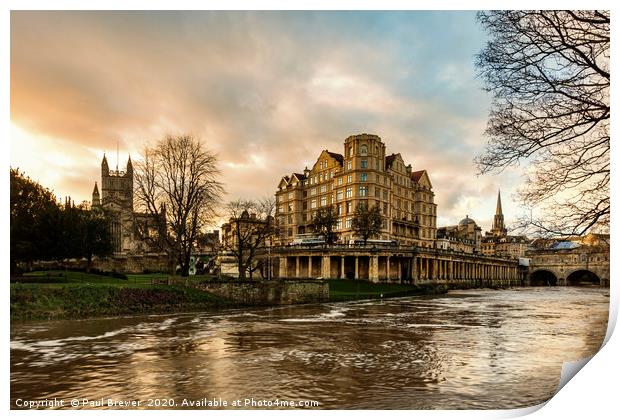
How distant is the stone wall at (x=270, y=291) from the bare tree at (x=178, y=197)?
3.33 metres

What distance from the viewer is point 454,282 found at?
63.4m

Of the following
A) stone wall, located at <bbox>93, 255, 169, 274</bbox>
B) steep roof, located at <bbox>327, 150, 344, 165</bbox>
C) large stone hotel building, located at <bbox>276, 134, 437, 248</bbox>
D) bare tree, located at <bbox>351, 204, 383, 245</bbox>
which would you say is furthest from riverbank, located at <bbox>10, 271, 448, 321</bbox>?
steep roof, located at <bbox>327, 150, 344, 165</bbox>

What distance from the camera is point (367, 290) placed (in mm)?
41938

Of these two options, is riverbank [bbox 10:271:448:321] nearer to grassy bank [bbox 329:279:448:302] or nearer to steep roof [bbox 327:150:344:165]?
grassy bank [bbox 329:279:448:302]

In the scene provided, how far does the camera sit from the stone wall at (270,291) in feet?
88.3

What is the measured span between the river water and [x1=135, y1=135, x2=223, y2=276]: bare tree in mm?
10460

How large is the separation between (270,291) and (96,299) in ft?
35.9

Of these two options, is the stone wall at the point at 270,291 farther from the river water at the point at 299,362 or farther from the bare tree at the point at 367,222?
the bare tree at the point at 367,222

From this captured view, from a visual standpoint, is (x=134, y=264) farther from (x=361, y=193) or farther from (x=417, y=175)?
(x=417, y=175)

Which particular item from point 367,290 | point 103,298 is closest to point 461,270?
point 367,290

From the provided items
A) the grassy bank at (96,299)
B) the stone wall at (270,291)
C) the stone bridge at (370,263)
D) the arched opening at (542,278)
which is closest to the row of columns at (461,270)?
the stone bridge at (370,263)

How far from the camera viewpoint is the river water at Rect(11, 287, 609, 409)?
26.6 feet

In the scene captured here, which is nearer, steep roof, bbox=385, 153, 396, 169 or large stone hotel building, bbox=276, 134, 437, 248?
large stone hotel building, bbox=276, 134, 437, 248
